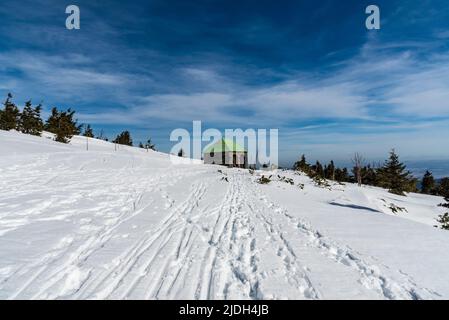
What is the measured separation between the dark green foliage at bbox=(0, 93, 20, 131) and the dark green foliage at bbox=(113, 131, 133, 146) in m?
34.2

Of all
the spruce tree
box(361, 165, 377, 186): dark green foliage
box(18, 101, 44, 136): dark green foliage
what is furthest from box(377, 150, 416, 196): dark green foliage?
box(18, 101, 44, 136): dark green foliage

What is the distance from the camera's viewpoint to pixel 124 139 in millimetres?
96875

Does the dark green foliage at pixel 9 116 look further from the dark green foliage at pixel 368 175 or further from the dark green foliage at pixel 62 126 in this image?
the dark green foliage at pixel 368 175

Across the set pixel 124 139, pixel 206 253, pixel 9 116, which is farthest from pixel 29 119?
pixel 206 253

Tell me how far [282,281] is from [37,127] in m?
70.3

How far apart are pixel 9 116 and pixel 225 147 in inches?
1798

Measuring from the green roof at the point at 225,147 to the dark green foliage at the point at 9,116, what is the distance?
41.5 m

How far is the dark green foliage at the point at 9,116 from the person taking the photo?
5966cm

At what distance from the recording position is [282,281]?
4.65 m

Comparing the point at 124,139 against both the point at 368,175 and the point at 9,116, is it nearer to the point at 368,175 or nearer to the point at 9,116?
the point at 9,116

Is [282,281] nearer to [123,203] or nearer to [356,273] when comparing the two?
[356,273]

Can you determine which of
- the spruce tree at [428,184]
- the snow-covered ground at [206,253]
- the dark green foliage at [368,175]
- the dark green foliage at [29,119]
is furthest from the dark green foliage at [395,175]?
the dark green foliage at [29,119]

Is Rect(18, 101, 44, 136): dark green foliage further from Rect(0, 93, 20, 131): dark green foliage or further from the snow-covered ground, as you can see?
the snow-covered ground
